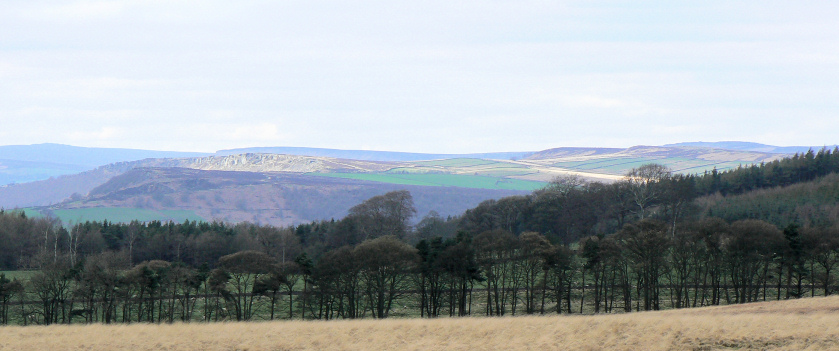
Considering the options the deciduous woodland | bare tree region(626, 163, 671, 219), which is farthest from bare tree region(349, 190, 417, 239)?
bare tree region(626, 163, 671, 219)

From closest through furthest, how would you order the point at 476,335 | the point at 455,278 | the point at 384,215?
the point at 476,335
the point at 455,278
the point at 384,215

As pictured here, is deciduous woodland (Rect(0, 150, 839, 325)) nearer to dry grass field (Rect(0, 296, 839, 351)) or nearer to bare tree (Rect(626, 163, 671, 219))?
bare tree (Rect(626, 163, 671, 219))

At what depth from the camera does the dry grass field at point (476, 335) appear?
108 feet

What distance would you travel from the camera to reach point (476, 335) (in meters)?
38.5

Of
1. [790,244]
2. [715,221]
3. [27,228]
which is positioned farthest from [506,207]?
[27,228]

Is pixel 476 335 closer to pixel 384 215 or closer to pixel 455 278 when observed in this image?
pixel 455 278

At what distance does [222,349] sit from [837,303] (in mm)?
39538

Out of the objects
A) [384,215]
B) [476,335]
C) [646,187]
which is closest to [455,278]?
Result: [476,335]

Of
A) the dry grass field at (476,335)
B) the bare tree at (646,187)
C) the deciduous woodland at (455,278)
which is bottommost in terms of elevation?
the deciduous woodland at (455,278)

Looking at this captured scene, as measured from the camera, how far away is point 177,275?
3155 inches

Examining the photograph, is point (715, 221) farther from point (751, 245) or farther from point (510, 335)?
point (510, 335)

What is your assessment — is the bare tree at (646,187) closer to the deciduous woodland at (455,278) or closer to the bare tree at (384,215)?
the deciduous woodland at (455,278)

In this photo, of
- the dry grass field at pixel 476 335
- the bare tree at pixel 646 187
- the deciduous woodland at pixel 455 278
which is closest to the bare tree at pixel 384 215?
the deciduous woodland at pixel 455 278

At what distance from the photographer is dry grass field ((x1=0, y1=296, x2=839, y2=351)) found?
32812mm
